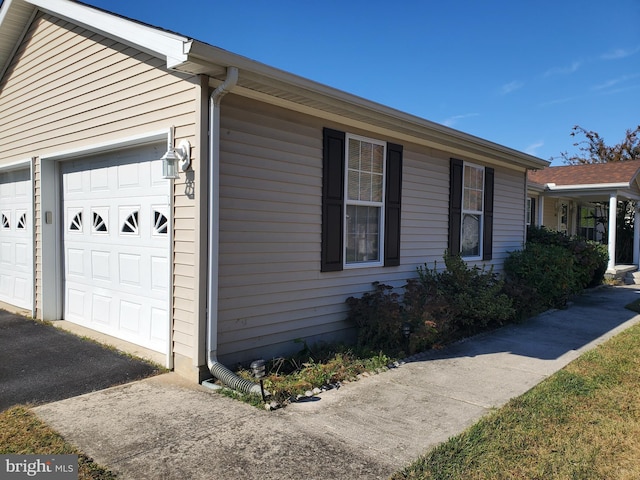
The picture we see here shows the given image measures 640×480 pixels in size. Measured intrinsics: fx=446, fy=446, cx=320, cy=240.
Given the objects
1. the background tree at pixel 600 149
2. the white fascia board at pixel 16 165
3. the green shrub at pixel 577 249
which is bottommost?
the green shrub at pixel 577 249

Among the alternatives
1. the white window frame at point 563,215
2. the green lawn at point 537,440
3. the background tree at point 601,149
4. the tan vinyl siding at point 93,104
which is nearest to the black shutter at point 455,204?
the green lawn at point 537,440

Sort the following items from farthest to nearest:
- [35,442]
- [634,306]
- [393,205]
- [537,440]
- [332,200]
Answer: [634,306] → [393,205] → [332,200] → [537,440] → [35,442]

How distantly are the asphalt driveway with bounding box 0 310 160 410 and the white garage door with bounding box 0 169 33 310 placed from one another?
152 centimetres

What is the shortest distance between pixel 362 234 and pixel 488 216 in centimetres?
370

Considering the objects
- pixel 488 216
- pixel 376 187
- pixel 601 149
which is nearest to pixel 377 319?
pixel 376 187

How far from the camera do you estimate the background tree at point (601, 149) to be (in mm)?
29656

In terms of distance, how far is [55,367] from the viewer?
4621 millimetres

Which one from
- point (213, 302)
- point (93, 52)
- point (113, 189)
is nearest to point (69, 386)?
point (213, 302)

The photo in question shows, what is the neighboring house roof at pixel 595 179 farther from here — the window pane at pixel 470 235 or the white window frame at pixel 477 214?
the window pane at pixel 470 235

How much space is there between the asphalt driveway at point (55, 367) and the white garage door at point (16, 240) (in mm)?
1521

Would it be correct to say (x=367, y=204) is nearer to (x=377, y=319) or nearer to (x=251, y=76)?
(x=377, y=319)

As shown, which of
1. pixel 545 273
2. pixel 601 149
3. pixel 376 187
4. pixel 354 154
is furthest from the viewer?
pixel 601 149

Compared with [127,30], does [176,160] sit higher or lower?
lower

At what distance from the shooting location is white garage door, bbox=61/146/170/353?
4922 mm
